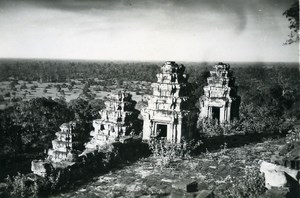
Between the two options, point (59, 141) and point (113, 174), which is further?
point (59, 141)

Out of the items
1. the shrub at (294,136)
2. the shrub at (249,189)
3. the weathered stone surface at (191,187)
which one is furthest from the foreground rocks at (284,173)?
the shrub at (294,136)

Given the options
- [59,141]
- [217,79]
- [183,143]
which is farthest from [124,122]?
[217,79]

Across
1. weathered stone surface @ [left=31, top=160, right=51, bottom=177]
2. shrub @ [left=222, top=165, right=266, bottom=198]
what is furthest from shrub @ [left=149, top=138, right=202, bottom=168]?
weathered stone surface @ [left=31, top=160, right=51, bottom=177]

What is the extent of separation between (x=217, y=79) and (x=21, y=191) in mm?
15929

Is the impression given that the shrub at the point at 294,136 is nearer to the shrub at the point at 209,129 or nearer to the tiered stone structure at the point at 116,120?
the shrub at the point at 209,129

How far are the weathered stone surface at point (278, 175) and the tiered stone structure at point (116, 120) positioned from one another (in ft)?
30.1

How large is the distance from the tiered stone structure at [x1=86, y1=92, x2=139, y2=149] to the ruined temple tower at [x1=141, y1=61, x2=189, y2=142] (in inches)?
83.7

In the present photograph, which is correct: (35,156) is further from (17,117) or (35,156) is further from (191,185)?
(191,185)

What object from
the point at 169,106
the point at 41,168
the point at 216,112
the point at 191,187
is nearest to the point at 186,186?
the point at 191,187

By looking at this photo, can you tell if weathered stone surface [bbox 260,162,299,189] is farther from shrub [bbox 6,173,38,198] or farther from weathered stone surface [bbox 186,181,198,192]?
shrub [bbox 6,173,38,198]

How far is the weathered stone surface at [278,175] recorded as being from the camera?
9211 millimetres

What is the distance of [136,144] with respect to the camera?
1530 centimetres

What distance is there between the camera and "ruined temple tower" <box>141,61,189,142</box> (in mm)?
15577

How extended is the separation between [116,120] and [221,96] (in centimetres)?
784
